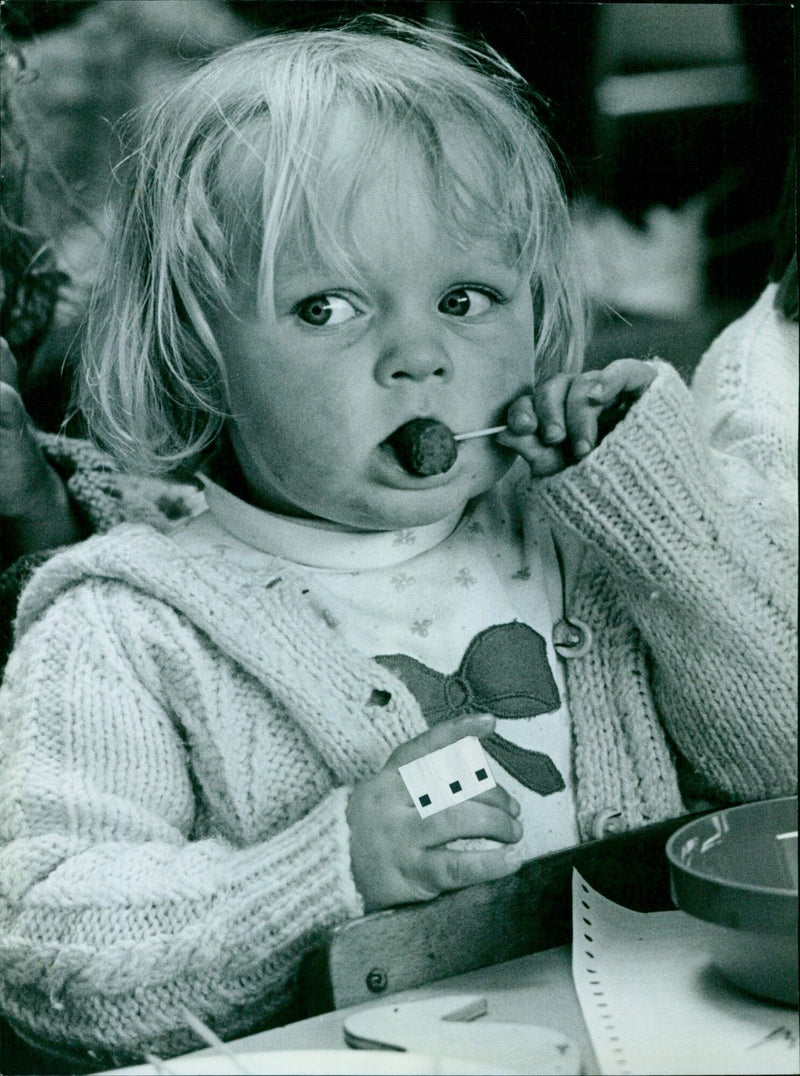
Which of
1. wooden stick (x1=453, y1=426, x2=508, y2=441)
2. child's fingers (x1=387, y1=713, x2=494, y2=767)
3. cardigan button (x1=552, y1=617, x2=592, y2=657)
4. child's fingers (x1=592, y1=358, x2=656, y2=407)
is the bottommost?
child's fingers (x1=387, y1=713, x2=494, y2=767)

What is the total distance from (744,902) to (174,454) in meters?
0.41

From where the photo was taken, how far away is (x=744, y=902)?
0.61 meters

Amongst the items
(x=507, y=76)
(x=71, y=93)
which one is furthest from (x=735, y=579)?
(x=71, y=93)

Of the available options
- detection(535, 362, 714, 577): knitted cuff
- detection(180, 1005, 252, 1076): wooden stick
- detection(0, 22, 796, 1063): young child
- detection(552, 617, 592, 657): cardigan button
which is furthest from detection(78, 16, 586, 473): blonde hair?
detection(180, 1005, 252, 1076): wooden stick

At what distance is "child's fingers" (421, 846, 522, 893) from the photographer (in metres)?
0.68

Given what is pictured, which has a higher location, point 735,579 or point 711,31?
point 711,31

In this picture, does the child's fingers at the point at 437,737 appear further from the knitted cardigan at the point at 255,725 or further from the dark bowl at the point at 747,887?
the dark bowl at the point at 747,887

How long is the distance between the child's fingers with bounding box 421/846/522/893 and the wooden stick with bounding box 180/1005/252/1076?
0.13 metres

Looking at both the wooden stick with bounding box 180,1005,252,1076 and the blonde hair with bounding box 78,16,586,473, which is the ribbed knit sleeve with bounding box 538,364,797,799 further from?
the wooden stick with bounding box 180,1005,252,1076

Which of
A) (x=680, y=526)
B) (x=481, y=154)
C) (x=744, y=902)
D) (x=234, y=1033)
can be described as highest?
(x=481, y=154)

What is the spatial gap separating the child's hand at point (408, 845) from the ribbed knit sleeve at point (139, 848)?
0.03 ft

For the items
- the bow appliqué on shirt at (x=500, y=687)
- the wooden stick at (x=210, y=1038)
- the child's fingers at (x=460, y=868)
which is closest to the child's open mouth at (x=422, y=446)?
the bow appliqué on shirt at (x=500, y=687)

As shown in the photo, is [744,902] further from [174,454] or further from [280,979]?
[174,454]

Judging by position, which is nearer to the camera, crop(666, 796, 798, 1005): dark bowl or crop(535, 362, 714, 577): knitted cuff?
crop(666, 796, 798, 1005): dark bowl
